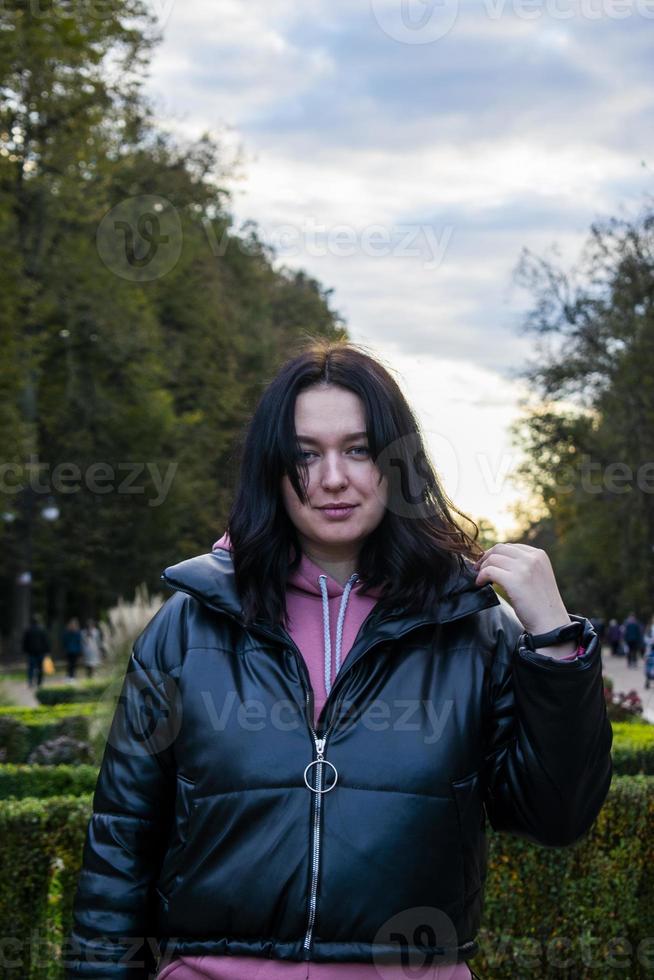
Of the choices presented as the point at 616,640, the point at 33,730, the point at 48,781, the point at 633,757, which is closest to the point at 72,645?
the point at 33,730

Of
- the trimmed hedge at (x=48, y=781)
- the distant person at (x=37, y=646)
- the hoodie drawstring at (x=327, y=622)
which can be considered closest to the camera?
the hoodie drawstring at (x=327, y=622)

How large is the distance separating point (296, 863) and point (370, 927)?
16 cm

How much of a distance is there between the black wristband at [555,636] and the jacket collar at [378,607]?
4.9 inches

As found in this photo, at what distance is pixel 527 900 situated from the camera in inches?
198

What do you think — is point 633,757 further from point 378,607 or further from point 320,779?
point 320,779

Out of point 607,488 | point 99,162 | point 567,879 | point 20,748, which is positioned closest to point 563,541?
point 607,488

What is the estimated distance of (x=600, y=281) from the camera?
108ft

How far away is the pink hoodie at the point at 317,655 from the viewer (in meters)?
2.25

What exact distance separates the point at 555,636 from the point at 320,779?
0.48m

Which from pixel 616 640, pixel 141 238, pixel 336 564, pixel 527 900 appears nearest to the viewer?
pixel 336 564

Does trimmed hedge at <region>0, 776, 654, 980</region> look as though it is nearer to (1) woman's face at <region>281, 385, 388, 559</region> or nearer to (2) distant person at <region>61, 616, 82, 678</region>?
(1) woman's face at <region>281, 385, 388, 559</region>

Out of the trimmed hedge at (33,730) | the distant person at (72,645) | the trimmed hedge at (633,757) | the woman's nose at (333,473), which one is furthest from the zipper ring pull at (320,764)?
the distant person at (72,645)

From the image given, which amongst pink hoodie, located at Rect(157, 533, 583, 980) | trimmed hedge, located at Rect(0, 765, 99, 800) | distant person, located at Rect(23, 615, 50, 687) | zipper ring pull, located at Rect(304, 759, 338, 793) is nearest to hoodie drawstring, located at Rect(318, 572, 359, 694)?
pink hoodie, located at Rect(157, 533, 583, 980)

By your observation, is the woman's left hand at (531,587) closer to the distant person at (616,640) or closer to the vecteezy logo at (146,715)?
the vecteezy logo at (146,715)
